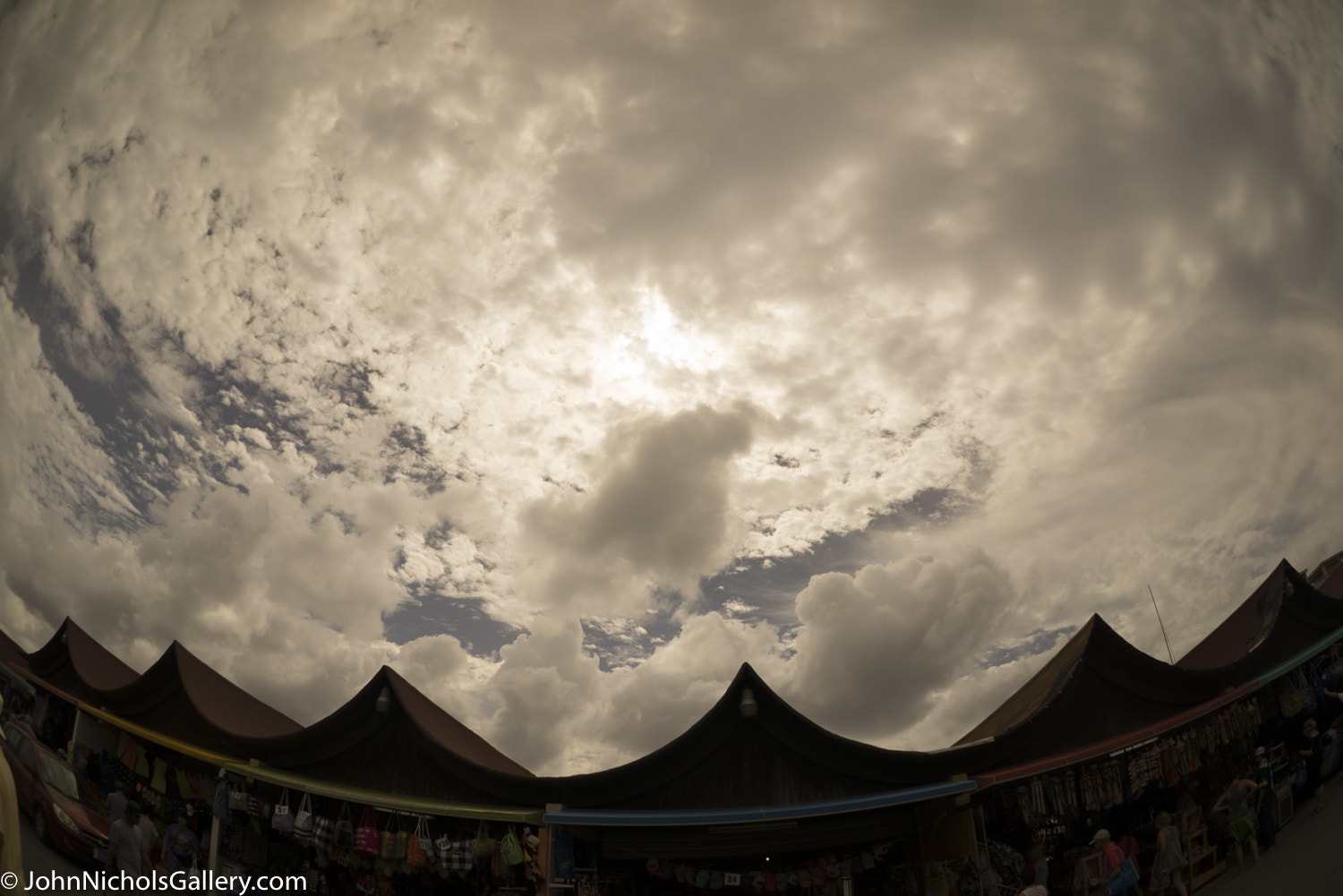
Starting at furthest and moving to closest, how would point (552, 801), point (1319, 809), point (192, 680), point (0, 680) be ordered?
point (0, 680), point (192, 680), point (1319, 809), point (552, 801)

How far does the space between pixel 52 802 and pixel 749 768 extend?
11.5m

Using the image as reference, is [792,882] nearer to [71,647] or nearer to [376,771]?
[376,771]

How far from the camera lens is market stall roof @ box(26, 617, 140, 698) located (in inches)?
592

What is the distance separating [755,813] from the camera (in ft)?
33.1

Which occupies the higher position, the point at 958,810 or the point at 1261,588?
the point at 1261,588

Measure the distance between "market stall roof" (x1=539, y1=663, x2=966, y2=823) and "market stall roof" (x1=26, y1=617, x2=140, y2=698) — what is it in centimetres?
1203

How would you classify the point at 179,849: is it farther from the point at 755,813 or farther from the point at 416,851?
the point at 755,813

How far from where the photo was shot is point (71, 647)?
15.8 m

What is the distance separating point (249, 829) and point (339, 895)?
2.26m

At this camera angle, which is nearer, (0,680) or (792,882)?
(792,882)

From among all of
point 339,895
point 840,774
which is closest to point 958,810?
point 840,774

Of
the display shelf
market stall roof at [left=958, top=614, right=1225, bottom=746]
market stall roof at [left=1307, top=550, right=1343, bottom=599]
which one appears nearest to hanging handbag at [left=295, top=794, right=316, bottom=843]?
market stall roof at [left=958, top=614, right=1225, bottom=746]

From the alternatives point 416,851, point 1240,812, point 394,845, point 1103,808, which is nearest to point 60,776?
point 394,845

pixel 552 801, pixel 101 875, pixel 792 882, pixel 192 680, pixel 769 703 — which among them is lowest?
pixel 792 882
